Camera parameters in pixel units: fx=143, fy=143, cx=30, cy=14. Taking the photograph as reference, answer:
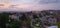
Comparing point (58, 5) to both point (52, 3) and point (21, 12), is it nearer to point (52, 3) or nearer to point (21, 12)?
point (52, 3)

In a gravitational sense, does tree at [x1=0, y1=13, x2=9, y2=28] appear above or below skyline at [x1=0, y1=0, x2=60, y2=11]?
below

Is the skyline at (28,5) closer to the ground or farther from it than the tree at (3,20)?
farther from it

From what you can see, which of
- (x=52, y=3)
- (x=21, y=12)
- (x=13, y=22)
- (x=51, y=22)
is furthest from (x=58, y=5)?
(x=13, y=22)

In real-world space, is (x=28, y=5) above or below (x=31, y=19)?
above

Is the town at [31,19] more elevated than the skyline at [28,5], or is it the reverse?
the skyline at [28,5]

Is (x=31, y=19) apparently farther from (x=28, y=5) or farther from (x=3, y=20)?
(x=3, y=20)

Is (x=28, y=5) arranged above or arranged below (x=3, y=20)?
above

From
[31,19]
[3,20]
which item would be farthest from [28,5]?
[3,20]

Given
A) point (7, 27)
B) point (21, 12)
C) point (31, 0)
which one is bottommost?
point (7, 27)
